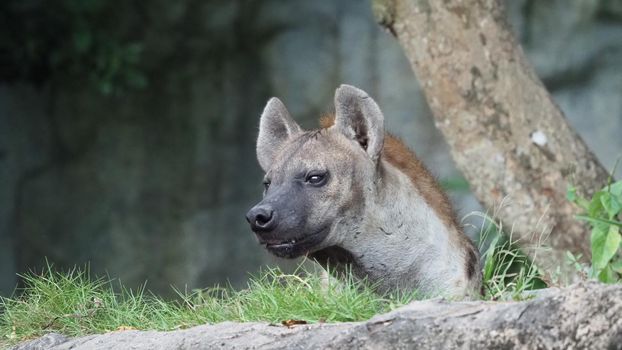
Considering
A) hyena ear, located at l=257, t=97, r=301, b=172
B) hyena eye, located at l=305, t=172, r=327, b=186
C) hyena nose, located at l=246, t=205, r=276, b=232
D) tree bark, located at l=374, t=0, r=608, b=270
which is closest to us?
hyena nose, located at l=246, t=205, r=276, b=232

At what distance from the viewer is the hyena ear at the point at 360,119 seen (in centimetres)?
457

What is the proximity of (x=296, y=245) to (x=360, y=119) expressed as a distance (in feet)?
2.04

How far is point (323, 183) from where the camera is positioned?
4.48 metres

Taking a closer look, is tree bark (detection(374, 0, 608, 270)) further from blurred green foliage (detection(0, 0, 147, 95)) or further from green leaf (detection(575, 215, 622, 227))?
blurred green foliage (detection(0, 0, 147, 95))

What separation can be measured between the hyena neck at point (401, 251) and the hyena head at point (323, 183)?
0.06 m

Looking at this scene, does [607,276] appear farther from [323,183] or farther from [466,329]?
[466,329]

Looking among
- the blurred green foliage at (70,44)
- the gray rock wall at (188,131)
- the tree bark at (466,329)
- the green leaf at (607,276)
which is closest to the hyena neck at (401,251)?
the green leaf at (607,276)

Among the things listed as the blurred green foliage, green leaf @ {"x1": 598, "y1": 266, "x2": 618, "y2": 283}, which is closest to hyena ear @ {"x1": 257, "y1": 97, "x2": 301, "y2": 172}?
green leaf @ {"x1": 598, "y1": 266, "x2": 618, "y2": 283}

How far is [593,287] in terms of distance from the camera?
9.29 feet

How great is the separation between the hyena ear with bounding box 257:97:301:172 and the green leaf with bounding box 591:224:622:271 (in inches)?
50.5

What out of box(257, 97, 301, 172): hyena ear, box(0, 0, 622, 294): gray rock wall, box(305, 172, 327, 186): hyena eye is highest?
box(257, 97, 301, 172): hyena ear

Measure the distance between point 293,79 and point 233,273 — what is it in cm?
176

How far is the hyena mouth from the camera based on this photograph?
433 cm

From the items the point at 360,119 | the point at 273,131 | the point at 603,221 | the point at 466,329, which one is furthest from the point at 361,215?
the point at 466,329
